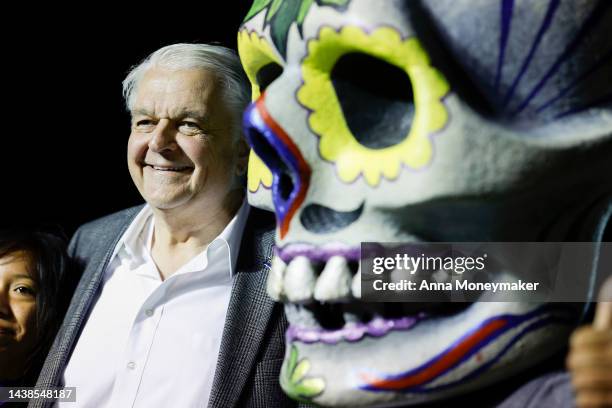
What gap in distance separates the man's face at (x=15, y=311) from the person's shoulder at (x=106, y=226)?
0.21m

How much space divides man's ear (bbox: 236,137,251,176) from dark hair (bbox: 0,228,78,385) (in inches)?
16.5

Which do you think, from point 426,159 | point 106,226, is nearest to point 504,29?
point 426,159

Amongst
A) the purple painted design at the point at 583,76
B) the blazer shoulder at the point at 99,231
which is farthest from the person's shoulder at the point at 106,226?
the purple painted design at the point at 583,76

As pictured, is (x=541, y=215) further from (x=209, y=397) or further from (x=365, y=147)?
(x=209, y=397)

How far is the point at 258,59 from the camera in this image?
3.00 ft

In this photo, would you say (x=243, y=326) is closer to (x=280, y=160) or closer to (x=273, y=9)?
(x=280, y=160)

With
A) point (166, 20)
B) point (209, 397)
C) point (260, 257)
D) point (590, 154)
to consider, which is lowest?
point (209, 397)

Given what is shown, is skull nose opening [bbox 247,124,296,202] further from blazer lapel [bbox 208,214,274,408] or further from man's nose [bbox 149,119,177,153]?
man's nose [bbox 149,119,177,153]

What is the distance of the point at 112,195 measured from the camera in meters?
1.96

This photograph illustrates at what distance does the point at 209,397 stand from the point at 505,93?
74cm

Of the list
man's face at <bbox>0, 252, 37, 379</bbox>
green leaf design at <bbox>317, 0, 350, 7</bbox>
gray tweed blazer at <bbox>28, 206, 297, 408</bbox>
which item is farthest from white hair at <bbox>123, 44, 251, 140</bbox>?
green leaf design at <bbox>317, 0, 350, 7</bbox>

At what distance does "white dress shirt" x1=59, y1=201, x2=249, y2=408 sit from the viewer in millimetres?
1280

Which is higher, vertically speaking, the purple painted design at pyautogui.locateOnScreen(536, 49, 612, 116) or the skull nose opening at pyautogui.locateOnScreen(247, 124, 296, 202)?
the purple painted design at pyautogui.locateOnScreen(536, 49, 612, 116)

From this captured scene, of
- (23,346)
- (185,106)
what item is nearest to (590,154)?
(185,106)
